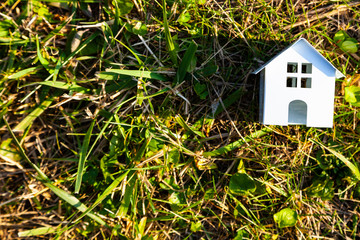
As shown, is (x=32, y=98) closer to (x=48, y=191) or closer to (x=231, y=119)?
(x=48, y=191)

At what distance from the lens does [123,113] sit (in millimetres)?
1660

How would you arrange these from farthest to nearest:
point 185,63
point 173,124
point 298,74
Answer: point 173,124 < point 185,63 < point 298,74

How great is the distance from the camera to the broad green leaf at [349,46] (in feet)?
5.48

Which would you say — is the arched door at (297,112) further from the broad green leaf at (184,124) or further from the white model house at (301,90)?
the broad green leaf at (184,124)

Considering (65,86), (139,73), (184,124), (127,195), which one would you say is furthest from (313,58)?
(65,86)

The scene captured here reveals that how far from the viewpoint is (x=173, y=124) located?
1.68m

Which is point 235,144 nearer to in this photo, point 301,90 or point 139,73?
point 301,90

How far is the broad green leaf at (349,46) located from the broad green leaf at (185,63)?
0.94 meters

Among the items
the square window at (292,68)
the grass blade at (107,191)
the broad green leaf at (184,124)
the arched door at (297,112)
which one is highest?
the square window at (292,68)

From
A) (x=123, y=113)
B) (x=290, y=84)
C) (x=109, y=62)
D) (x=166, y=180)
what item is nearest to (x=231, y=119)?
(x=290, y=84)

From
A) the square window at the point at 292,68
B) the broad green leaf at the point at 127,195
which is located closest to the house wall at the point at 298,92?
the square window at the point at 292,68

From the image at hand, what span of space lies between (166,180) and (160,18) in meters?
1.02

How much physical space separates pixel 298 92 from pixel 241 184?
64 cm

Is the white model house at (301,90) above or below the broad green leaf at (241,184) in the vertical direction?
above
